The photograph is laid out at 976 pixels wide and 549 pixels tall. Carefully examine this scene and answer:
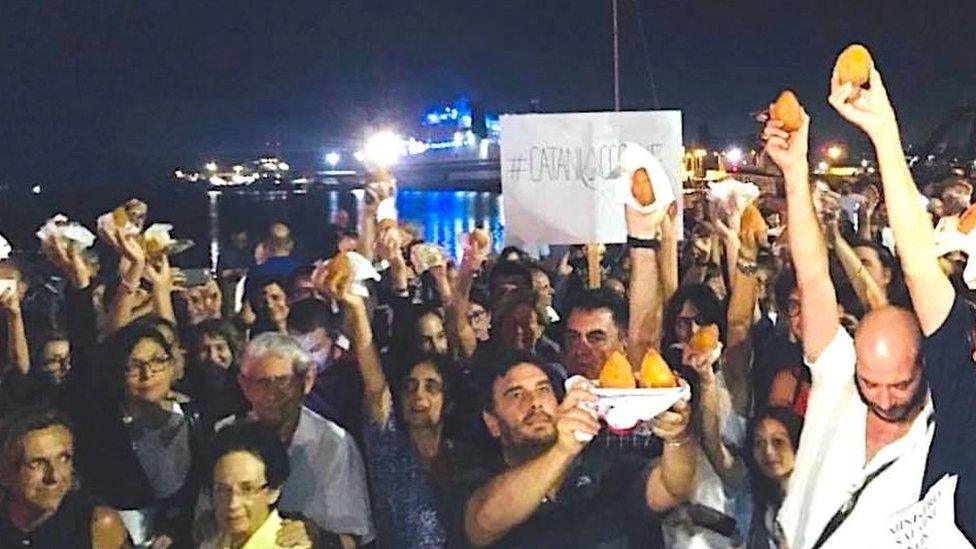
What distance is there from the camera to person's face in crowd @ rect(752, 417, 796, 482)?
111 inches

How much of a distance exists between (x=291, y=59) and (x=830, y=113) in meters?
1.34

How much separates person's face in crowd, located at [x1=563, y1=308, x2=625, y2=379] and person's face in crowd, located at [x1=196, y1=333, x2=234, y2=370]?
2.61 ft

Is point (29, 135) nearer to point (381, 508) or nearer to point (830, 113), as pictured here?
point (381, 508)

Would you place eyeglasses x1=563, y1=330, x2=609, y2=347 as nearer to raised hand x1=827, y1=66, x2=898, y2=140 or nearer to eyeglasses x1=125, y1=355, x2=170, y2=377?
raised hand x1=827, y1=66, x2=898, y2=140

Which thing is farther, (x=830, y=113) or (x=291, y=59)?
(x=291, y=59)

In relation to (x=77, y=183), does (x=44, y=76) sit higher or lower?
higher

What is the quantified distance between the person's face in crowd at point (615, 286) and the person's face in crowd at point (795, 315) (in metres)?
0.39

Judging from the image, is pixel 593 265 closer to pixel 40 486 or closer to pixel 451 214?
pixel 451 214

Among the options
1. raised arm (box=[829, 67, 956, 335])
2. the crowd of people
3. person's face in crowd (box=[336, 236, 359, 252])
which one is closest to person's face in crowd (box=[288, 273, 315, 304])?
the crowd of people

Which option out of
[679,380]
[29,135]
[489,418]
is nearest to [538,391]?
[489,418]

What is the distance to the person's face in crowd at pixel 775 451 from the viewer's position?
2.83m

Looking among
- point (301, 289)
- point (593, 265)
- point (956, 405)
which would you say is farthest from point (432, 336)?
point (956, 405)

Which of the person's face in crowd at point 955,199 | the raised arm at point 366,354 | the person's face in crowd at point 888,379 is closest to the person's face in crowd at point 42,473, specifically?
the raised arm at point 366,354

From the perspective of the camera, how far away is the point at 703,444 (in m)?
2.84
